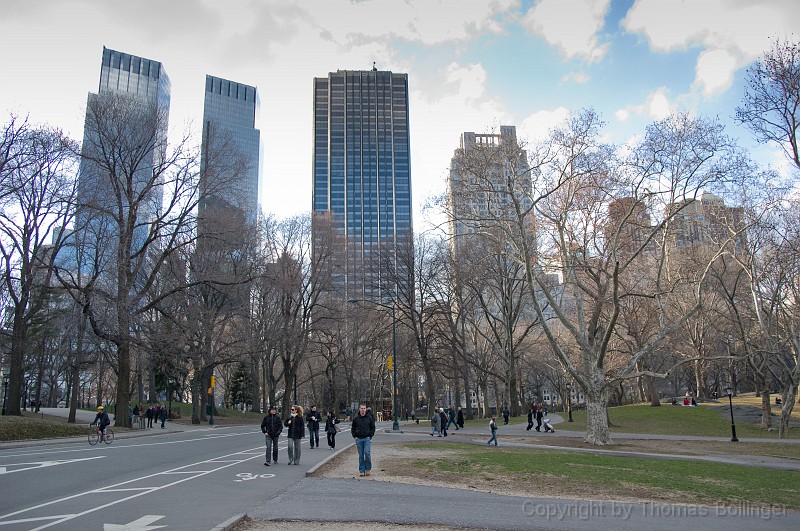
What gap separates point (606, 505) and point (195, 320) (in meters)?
33.5

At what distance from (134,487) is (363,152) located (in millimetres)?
129839

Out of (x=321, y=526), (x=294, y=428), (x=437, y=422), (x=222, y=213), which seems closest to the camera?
(x=321, y=526)

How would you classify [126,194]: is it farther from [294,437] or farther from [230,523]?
[230,523]

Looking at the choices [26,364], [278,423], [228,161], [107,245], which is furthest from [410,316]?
[26,364]

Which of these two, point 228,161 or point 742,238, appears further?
point 228,161

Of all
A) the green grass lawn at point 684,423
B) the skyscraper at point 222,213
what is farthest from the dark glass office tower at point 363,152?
the green grass lawn at point 684,423

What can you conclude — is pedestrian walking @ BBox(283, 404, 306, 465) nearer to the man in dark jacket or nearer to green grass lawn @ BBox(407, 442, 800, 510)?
the man in dark jacket

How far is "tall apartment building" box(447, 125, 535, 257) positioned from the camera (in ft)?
77.9

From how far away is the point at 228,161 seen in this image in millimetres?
32938

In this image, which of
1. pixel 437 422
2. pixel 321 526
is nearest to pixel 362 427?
pixel 321 526

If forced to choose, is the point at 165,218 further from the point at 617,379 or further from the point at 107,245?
the point at 617,379

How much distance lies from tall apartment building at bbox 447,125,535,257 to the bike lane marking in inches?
519

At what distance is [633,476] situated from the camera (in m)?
13.2

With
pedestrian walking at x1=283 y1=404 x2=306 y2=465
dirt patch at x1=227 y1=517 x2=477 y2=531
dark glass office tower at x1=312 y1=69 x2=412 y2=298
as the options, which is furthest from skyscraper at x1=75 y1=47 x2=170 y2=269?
dark glass office tower at x1=312 y1=69 x2=412 y2=298
